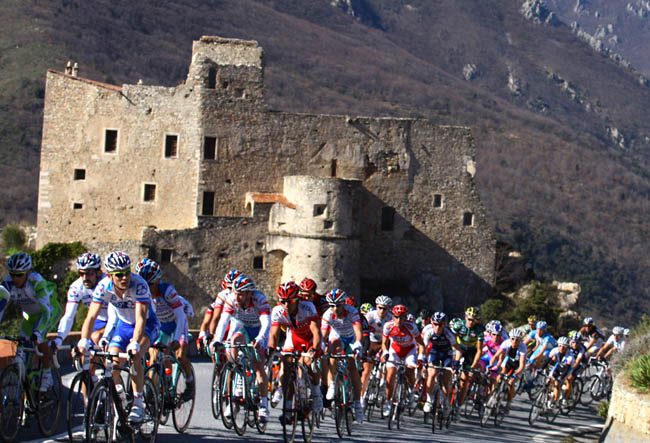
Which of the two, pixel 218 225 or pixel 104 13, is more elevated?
pixel 104 13

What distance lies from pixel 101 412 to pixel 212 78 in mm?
30139

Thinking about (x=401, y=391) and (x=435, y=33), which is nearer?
(x=401, y=391)

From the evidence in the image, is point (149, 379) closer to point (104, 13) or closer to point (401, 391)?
point (401, 391)

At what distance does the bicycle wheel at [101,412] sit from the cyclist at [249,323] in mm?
2656

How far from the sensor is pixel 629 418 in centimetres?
1294

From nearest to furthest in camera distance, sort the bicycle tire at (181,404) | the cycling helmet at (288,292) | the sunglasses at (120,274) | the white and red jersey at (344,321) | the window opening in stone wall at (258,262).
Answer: the sunglasses at (120,274) → the bicycle tire at (181,404) → the cycling helmet at (288,292) → the white and red jersey at (344,321) → the window opening in stone wall at (258,262)

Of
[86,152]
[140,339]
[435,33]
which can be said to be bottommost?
[140,339]

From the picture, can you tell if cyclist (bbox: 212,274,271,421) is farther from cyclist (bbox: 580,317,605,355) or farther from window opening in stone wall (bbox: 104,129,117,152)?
window opening in stone wall (bbox: 104,129,117,152)

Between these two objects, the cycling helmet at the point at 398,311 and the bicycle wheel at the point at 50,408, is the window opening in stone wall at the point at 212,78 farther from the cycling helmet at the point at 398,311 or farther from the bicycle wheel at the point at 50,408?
the bicycle wheel at the point at 50,408

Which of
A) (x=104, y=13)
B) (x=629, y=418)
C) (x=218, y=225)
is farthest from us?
(x=104, y=13)

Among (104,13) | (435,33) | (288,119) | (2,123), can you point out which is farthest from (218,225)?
(435,33)

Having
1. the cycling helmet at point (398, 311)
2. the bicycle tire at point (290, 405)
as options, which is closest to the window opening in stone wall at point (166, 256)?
the cycling helmet at point (398, 311)

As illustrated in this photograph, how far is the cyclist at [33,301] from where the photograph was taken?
37.8ft

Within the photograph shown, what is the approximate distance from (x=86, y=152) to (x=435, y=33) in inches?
4804
